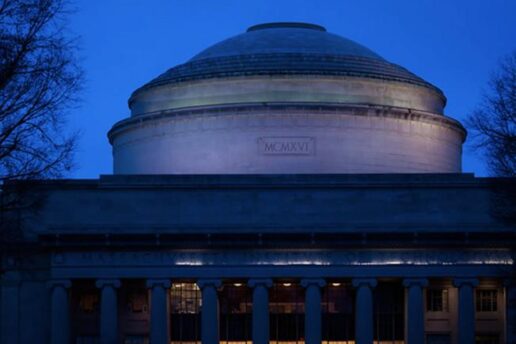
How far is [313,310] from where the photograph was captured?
7444cm

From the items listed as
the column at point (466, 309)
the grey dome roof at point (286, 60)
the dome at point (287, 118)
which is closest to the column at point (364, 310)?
the column at point (466, 309)

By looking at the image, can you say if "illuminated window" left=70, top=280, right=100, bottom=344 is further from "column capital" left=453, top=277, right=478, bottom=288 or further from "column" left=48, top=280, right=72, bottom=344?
"column capital" left=453, top=277, right=478, bottom=288

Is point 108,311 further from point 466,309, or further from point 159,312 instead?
point 466,309

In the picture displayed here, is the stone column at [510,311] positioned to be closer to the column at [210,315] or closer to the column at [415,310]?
the column at [415,310]

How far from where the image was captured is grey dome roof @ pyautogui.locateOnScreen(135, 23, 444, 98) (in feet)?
282

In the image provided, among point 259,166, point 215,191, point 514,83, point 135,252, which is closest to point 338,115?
point 259,166

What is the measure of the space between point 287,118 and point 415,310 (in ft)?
50.7

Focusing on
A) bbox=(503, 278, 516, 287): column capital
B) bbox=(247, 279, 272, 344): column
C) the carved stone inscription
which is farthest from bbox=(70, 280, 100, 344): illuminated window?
bbox=(503, 278, 516, 287): column capital

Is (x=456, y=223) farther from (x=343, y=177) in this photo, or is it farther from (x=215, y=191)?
(x=215, y=191)

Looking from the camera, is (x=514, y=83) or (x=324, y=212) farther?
(x=324, y=212)

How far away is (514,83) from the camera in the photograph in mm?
57094

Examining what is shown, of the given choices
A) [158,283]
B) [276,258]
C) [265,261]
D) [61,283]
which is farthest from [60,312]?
[276,258]

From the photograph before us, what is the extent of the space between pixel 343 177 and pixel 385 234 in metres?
4.44

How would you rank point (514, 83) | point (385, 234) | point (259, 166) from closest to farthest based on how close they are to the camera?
point (514, 83) → point (385, 234) → point (259, 166)
